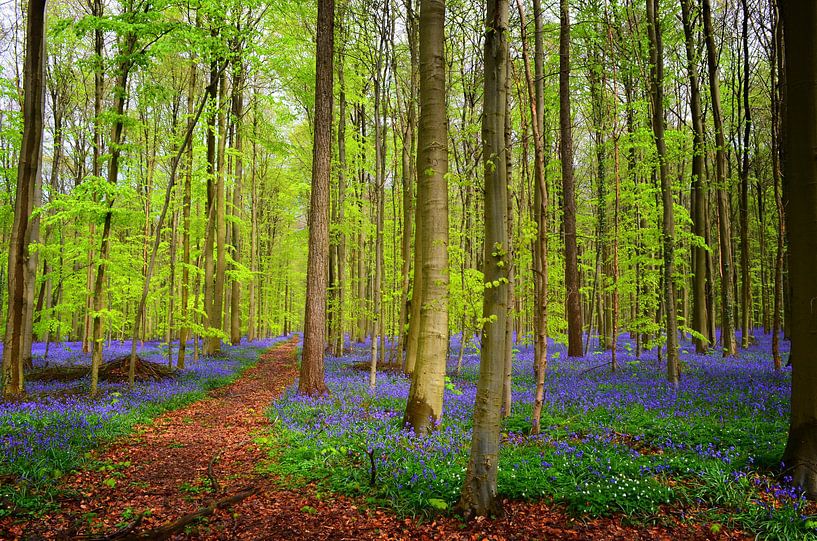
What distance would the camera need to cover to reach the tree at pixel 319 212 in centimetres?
1102

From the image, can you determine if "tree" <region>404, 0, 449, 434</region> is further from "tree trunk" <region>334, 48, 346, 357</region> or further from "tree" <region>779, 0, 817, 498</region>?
"tree trunk" <region>334, 48, 346, 357</region>

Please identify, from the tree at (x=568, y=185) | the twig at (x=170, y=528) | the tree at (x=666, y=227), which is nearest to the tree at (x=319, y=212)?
the twig at (x=170, y=528)

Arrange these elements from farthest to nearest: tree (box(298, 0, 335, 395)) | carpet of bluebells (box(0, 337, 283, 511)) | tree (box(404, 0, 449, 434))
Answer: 1. tree (box(298, 0, 335, 395))
2. tree (box(404, 0, 449, 434))
3. carpet of bluebells (box(0, 337, 283, 511))

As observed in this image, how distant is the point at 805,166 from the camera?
4.99 metres

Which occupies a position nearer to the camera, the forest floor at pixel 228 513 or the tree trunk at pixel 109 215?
the forest floor at pixel 228 513

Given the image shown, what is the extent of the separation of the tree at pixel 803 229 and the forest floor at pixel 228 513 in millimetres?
1583

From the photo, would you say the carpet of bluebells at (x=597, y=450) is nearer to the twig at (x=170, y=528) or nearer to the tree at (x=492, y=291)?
the tree at (x=492, y=291)

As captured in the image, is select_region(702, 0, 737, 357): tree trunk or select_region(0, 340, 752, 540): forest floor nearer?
select_region(0, 340, 752, 540): forest floor

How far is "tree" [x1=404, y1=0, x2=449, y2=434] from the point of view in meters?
7.29

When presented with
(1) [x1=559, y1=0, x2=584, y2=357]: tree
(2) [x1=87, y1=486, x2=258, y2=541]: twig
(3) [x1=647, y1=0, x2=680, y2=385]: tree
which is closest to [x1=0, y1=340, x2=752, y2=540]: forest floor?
(2) [x1=87, y1=486, x2=258, y2=541]: twig

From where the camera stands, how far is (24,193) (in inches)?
357

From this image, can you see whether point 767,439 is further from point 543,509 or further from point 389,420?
point 389,420

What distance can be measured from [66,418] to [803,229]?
1127 centimetres

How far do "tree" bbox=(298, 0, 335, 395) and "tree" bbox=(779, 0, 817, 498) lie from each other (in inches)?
352
